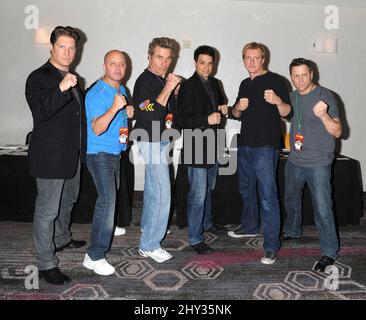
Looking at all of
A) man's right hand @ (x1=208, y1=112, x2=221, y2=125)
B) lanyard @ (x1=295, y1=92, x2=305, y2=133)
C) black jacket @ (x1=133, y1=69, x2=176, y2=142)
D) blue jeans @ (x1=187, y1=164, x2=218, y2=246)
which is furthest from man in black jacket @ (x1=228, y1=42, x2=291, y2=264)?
black jacket @ (x1=133, y1=69, x2=176, y2=142)

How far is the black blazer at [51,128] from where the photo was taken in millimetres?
2057

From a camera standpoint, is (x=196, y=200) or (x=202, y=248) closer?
(x=196, y=200)

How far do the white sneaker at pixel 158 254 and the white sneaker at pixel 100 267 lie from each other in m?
0.33

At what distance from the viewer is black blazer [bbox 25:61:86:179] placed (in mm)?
2057

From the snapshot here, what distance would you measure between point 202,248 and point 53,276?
112 centimetres

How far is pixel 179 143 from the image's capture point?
16.3 ft

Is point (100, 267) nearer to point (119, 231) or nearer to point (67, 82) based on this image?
point (119, 231)

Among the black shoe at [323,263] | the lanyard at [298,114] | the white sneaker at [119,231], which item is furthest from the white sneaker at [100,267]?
the lanyard at [298,114]

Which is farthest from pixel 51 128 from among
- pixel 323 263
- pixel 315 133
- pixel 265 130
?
pixel 323 263

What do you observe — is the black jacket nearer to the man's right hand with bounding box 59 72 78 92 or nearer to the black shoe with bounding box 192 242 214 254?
the man's right hand with bounding box 59 72 78 92

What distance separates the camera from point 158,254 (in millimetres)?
2738

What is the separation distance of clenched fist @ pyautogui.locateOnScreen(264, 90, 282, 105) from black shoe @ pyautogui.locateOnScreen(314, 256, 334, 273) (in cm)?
115
